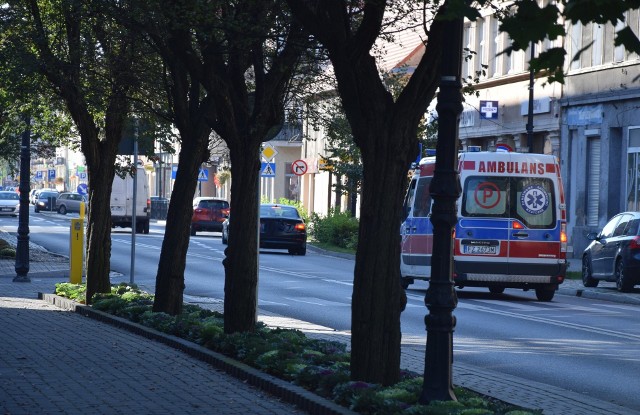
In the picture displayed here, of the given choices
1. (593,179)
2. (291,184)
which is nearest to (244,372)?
(593,179)

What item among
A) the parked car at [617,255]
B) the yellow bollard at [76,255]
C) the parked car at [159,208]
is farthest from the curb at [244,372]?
the parked car at [159,208]

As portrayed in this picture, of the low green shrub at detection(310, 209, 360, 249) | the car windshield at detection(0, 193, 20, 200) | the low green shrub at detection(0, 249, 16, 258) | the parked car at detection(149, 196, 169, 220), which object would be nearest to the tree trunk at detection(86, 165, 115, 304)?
the low green shrub at detection(0, 249, 16, 258)

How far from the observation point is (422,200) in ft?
83.5

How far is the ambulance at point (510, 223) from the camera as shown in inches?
952

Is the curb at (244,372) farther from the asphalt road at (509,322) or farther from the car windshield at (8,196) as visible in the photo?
the car windshield at (8,196)

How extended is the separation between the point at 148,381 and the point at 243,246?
11.1ft

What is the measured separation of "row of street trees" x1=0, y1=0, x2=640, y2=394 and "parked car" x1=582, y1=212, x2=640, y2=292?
10273mm

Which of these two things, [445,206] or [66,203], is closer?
[445,206]

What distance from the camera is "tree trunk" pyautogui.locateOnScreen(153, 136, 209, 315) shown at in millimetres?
17594

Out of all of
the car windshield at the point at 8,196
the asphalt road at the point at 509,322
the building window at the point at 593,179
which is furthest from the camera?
the car windshield at the point at 8,196

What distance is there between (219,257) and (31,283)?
1162 centimetres

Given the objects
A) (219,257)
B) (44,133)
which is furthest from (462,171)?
(219,257)

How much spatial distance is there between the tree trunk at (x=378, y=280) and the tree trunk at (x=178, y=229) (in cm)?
729

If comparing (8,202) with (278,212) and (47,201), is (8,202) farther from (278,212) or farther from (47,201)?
(278,212)
